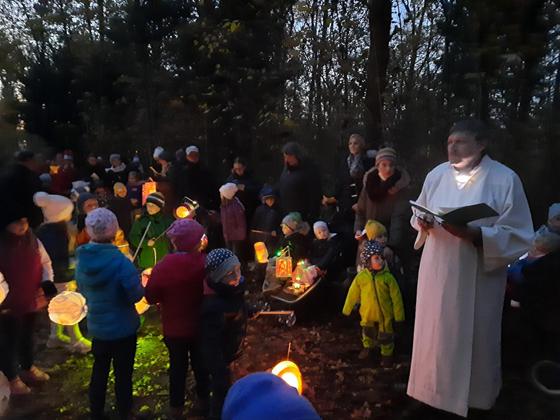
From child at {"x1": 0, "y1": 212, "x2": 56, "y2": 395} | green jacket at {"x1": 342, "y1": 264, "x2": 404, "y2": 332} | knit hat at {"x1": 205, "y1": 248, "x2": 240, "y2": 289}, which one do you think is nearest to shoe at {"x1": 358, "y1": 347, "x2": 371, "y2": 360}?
green jacket at {"x1": 342, "y1": 264, "x2": 404, "y2": 332}

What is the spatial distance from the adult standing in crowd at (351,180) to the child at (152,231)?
2.44 metres

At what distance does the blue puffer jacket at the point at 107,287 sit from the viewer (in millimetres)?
4305

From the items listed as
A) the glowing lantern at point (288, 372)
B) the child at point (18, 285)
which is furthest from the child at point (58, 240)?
the glowing lantern at point (288, 372)

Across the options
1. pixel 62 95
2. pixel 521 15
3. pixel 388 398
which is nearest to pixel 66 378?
pixel 388 398

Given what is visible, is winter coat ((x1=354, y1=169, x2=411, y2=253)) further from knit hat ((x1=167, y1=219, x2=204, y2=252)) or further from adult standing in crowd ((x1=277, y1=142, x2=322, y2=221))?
knit hat ((x1=167, y1=219, x2=204, y2=252))

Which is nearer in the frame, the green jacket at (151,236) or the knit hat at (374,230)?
the knit hat at (374,230)

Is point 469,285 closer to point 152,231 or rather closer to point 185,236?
point 185,236

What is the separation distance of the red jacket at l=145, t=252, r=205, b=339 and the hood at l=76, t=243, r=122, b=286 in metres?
0.36

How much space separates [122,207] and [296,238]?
4000mm

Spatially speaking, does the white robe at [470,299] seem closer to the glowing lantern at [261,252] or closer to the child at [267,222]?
the glowing lantern at [261,252]

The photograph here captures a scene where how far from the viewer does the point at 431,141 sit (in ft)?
32.6

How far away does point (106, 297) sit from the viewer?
435 cm

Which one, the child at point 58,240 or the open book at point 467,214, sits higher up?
the open book at point 467,214

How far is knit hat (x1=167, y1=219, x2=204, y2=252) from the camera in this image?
4500mm
